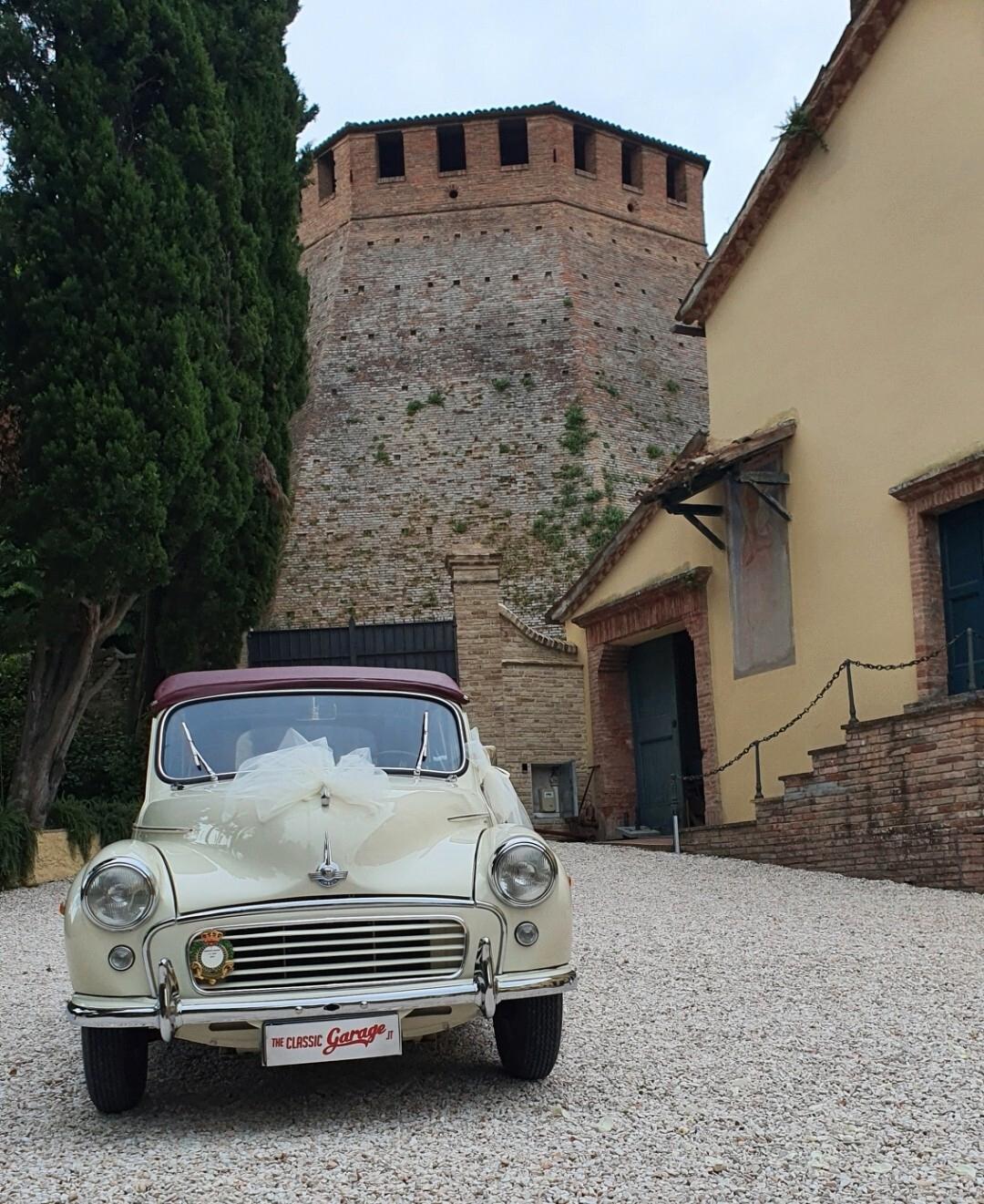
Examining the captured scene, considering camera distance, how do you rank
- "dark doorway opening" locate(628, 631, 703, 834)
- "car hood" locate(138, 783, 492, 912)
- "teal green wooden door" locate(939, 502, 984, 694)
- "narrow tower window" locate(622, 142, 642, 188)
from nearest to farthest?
1. "car hood" locate(138, 783, 492, 912)
2. "teal green wooden door" locate(939, 502, 984, 694)
3. "dark doorway opening" locate(628, 631, 703, 834)
4. "narrow tower window" locate(622, 142, 642, 188)

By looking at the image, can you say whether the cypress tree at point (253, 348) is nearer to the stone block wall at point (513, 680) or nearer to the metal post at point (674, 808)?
the stone block wall at point (513, 680)

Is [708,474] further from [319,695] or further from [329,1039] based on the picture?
[329,1039]

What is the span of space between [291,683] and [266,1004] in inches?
64.8

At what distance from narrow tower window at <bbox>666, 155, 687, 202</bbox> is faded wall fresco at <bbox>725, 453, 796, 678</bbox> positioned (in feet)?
73.0

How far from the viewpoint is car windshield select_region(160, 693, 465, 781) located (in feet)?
17.3

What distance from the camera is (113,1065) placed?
4.32 meters

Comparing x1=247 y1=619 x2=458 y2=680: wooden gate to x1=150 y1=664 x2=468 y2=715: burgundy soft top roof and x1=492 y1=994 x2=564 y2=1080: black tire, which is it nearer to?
x1=150 y1=664 x2=468 y2=715: burgundy soft top roof

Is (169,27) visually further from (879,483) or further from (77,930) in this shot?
(77,930)

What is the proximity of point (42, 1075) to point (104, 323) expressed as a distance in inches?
324

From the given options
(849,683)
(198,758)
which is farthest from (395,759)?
(849,683)

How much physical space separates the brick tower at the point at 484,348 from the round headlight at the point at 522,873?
70.8 ft

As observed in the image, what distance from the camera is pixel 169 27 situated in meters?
12.7

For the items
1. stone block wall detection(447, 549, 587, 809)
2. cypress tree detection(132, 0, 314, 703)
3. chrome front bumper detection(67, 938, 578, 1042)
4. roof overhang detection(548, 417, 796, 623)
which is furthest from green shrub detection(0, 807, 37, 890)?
chrome front bumper detection(67, 938, 578, 1042)

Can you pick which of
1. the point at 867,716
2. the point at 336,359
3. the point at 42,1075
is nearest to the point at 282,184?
the point at 867,716
